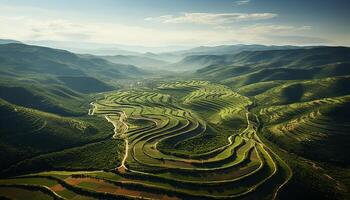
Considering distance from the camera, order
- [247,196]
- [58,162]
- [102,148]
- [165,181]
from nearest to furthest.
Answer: [247,196]
[165,181]
[58,162]
[102,148]

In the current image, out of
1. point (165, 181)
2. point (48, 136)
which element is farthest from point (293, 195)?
point (48, 136)

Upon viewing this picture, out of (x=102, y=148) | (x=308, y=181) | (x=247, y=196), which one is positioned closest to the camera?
(x=247, y=196)

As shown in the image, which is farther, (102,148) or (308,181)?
(102,148)

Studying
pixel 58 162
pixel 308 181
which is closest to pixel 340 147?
pixel 308 181

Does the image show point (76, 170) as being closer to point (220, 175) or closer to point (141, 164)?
point (141, 164)

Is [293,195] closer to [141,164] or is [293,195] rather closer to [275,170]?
[275,170]

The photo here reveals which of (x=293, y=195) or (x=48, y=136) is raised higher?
(x=48, y=136)

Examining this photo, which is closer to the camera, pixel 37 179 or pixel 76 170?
pixel 37 179

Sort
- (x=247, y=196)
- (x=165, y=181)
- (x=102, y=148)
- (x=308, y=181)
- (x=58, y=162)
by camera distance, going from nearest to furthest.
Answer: (x=247, y=196), (x=165, y=181), (x=308, y=181), (x=58, y=162), (x=102, y=148)

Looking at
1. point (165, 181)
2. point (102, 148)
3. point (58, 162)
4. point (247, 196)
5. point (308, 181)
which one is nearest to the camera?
point (247, 196)
